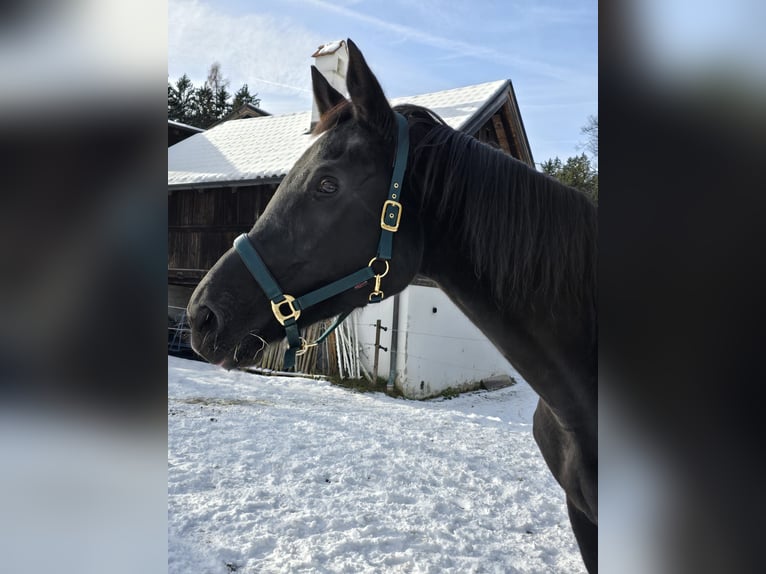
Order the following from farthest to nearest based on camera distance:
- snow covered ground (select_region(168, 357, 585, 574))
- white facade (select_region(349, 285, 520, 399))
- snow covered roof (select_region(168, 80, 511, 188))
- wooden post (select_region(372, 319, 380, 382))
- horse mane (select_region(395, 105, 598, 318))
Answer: snow covered roof (select_region(168, 80, 511, 188)) < wooden post (select_region(372, 319, 380, 382)) < white facade (select_region(349, 285, 520, 399)) < snow covered ground (select_region(168, 357, 585, 574)) < horse mane (select_region(395, 105, 598, 318))

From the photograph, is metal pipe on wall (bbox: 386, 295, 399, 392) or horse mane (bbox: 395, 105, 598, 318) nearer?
horse mane (bbox: 395, 105, 598, 318)

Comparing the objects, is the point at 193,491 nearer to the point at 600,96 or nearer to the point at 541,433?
the point at 541,433

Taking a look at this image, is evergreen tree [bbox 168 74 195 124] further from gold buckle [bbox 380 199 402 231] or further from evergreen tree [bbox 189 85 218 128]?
gold buckle [bbox 380 199 402 231]

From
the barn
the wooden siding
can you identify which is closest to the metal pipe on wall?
the barn

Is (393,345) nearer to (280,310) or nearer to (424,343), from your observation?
(424,343)

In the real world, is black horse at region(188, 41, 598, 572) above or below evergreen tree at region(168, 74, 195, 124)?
below

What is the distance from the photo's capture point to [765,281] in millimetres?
353

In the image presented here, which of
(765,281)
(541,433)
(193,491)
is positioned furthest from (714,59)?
(193,491)

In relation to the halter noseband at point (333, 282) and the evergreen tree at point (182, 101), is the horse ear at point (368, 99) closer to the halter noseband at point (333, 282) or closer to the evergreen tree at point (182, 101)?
the halter noseband at point (333, 282)

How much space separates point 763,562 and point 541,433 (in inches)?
55.4

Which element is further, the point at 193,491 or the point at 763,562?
the point at 193,491

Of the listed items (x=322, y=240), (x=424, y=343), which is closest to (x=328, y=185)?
(x=322, y=240)

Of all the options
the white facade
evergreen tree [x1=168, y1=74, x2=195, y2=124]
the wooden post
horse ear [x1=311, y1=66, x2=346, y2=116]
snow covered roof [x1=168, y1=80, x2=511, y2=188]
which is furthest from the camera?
evergreen tree [x1=168, y1=74, x2=195, y2=124]

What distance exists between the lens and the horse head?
127 centimetres
